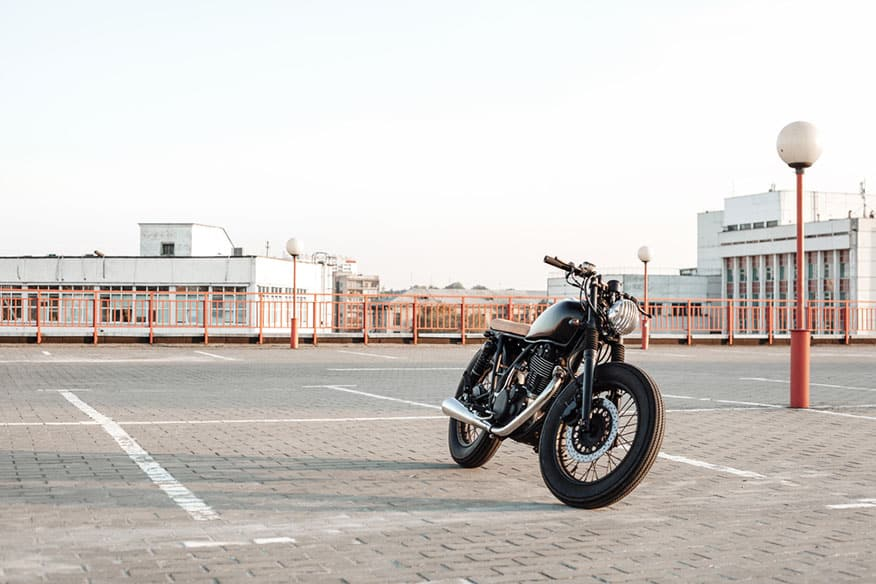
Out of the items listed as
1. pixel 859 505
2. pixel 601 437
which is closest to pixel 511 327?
pixel 601 437

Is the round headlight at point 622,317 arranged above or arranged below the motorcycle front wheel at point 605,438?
above

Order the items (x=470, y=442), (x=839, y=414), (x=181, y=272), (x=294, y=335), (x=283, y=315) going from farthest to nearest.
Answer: (x=181, y=272) < (x=283, y=315) < (x=294, y=335) < (x=839, y=414) < (x=470, y=442)

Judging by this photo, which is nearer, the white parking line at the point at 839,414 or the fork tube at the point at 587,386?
the fork tube at the point at 587,386

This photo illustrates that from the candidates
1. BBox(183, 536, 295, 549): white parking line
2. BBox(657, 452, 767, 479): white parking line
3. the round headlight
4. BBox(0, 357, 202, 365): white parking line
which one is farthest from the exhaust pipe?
BBox(0, 357, 202, 365): white parking line

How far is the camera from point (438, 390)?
13.9 m

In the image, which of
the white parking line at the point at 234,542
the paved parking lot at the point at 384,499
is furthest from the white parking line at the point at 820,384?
Answer: the white parking line at the point at 234,542

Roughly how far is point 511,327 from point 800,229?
20.4 ft

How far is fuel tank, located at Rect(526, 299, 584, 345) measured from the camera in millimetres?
6211

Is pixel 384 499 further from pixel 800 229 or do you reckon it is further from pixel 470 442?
pixel 800 229

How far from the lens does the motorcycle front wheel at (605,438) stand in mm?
5527

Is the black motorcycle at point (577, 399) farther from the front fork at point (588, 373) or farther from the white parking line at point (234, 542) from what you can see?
the white parking line at point (234, 542)

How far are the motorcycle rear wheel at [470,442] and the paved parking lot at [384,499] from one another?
13cm

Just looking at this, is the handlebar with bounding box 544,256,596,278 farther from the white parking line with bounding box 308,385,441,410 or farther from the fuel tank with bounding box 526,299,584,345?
the white parking line with bounding box 308,385,441,410

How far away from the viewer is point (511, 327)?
675 cm
